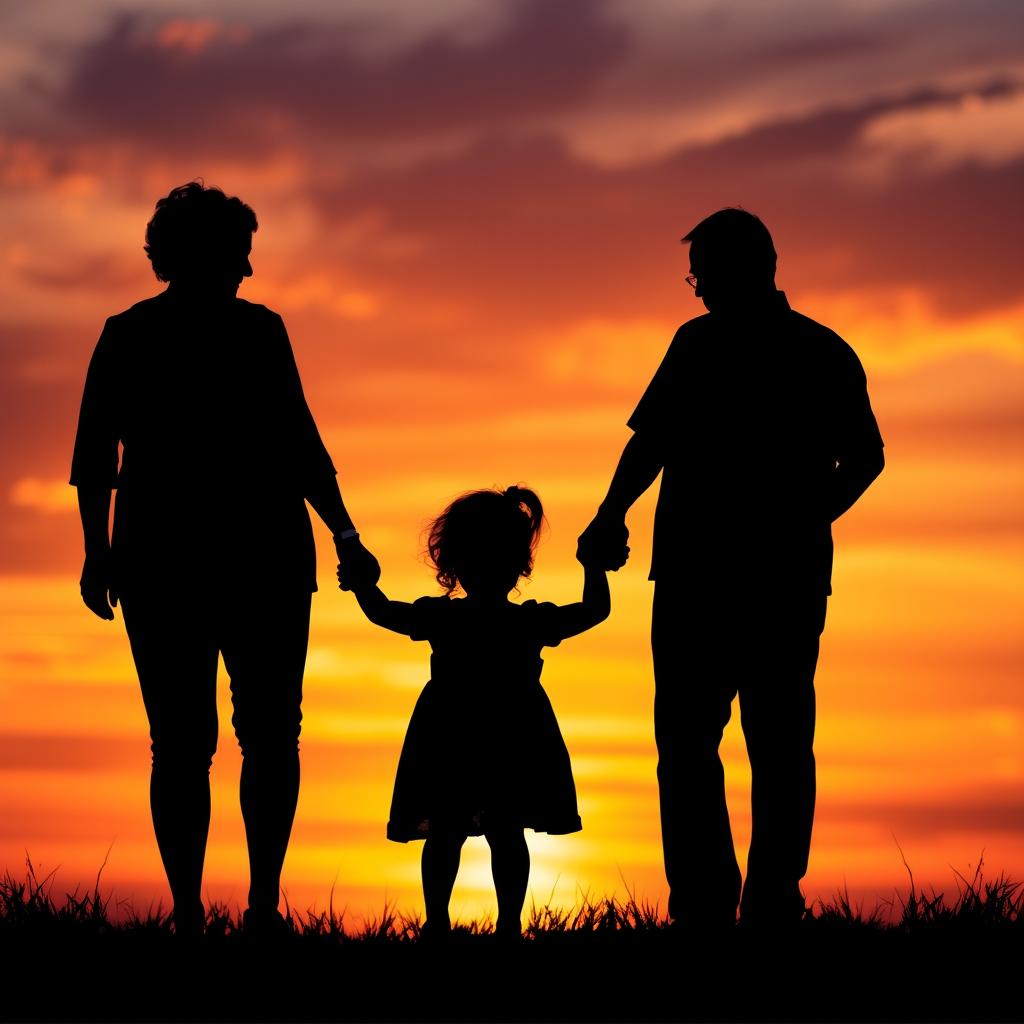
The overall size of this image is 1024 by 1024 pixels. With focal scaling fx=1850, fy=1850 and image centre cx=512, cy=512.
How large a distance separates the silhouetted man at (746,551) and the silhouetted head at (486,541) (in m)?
0.58

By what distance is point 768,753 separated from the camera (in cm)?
761

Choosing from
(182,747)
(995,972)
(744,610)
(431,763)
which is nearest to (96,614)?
(182,747)

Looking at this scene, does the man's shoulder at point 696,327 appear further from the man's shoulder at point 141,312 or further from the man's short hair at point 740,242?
the man's shoulder at point 141,312

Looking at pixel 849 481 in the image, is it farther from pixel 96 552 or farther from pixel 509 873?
pixel 96 552

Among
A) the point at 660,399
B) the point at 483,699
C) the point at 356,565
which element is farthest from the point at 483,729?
the point at 660,399

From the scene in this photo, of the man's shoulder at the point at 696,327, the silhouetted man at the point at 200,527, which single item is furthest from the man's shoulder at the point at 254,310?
the man's shoulder at the point at 696,327

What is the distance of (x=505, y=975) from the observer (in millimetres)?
7016

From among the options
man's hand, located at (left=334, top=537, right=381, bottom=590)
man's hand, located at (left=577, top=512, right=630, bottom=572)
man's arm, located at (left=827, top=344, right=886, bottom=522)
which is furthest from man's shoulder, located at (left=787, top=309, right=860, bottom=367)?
man's hand, located at (left=334, top=537, right=381, bottom=590)

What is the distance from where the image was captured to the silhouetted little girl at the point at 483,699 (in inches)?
300

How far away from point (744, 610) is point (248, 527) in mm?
2073

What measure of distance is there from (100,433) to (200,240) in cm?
90

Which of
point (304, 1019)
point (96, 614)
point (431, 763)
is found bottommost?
point (304, 1019)

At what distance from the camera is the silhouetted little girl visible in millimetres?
7609

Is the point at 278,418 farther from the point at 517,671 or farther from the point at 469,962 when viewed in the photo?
the point at 469,962
